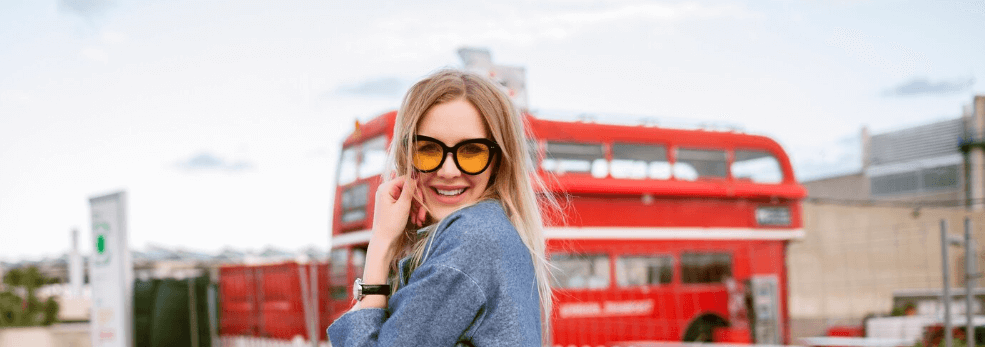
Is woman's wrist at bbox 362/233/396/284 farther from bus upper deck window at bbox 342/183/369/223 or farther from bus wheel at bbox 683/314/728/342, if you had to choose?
bus wheel at bbox 683/314/728/342

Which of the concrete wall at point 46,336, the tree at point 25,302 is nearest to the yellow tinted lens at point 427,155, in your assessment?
the concrete wall at point 46,336

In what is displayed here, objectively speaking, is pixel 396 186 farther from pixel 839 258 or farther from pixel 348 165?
pixel 839 258

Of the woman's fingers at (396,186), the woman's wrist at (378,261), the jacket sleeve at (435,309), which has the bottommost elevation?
the jacket sleeve at (435,309)

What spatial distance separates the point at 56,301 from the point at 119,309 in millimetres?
3351

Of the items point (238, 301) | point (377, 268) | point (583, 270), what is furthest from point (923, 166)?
point (377, 268)

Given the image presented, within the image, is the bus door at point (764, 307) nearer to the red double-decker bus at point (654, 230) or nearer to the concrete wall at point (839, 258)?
the red double-decker bus at point (654, 230)

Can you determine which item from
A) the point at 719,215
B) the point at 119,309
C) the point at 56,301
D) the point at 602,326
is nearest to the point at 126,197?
the point at 119,309

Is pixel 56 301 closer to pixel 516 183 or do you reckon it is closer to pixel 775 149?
pixel 775 149

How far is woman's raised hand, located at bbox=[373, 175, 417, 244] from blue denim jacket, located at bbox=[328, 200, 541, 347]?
0.10 metres

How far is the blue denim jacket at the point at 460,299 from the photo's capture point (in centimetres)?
129

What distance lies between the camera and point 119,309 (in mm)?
8453

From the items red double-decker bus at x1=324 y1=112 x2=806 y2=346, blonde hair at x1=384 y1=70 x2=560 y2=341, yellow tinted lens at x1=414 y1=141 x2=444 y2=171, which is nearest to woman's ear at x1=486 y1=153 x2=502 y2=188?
blonde hair at x1=384 y1=70 x2=560 y2=341

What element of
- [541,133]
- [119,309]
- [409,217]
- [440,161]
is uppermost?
[541,133]

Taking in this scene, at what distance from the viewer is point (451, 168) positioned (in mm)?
1489
